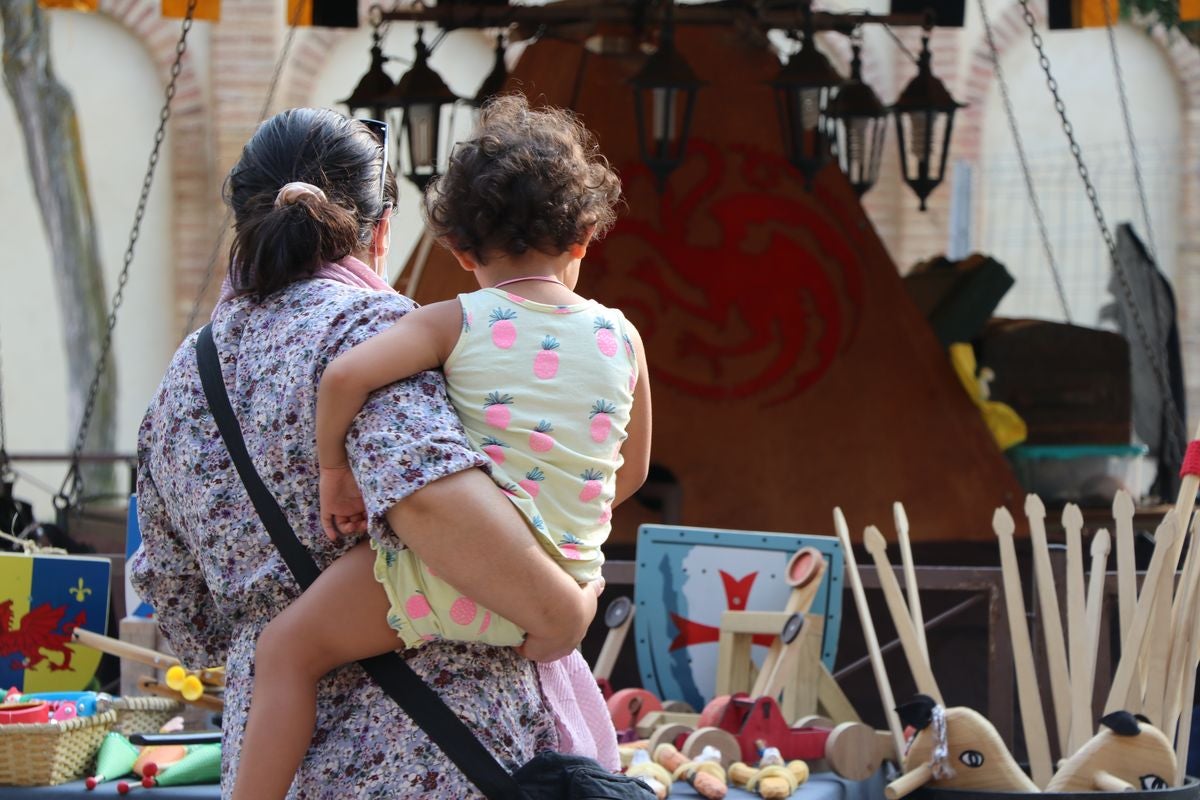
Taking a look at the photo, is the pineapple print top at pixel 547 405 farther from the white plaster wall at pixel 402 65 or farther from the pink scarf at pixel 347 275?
the white plaster wall at pixel 402 65

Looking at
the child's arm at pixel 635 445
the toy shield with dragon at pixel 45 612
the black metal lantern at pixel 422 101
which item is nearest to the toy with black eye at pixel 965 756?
the child's arm at pixel 635 445

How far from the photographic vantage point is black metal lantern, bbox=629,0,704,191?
495 centimetres

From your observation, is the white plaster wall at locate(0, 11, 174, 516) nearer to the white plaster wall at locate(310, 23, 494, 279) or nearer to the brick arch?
the brick arch

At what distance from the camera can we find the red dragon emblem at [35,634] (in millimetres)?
3379

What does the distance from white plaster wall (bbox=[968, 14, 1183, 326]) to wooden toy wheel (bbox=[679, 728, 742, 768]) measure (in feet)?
23.7

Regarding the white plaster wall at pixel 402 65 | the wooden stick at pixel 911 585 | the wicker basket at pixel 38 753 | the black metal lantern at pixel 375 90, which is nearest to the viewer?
the wicker basket at pixel 38 753

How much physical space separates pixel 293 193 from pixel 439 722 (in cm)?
58

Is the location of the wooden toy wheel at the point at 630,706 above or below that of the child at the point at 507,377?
below

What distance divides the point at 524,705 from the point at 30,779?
157 cm

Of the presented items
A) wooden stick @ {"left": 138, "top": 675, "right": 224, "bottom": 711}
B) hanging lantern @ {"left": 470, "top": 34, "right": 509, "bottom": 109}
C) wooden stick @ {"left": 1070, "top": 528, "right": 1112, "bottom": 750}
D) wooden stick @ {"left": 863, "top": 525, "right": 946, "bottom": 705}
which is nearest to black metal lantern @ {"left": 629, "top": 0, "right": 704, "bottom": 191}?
hanging lantern @ {"left": 470, "top": 34, "right": 509, "bottom": 109}

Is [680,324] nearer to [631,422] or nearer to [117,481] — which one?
[631,422]

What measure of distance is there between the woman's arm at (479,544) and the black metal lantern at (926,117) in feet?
14.7

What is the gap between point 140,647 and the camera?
334 cm

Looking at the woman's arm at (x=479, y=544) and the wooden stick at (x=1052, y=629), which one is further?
the wooden stick at (x=1052, y=629)
